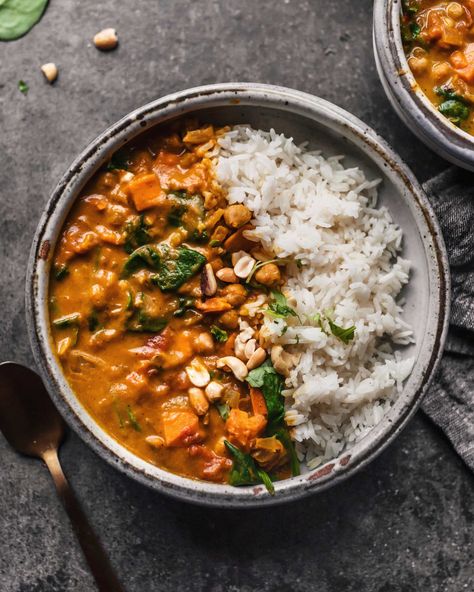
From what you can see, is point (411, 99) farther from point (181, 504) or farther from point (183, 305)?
point (181, 504)

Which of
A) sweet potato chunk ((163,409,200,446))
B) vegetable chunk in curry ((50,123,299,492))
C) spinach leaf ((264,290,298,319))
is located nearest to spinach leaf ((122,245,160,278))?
vegetable chunk in curry ((50,123,299,492))

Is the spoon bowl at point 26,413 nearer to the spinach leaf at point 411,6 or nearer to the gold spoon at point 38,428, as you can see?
the gold spoon at point 38,428

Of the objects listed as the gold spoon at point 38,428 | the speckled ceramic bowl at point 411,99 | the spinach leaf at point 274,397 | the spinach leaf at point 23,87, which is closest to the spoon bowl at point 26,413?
the gold spoon at point 38,428

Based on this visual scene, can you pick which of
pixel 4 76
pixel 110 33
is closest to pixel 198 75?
pixel 110 33

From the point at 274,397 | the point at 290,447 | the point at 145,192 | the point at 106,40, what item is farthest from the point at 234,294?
the point at 106,40

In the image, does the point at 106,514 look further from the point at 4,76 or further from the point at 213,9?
the point at 213,9

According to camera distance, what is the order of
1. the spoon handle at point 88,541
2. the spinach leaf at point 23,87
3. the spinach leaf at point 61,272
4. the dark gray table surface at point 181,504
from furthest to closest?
the spinach leaf at point 23,87, the dark gray table surface at point 181,504, the spoon handle at point 88,541, the spinach leaf at point 61,272

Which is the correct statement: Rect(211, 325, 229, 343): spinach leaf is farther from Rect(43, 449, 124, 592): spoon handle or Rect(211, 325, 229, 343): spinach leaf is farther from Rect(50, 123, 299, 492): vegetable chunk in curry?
Rect(43, 449, 124, 592): spoon handle
